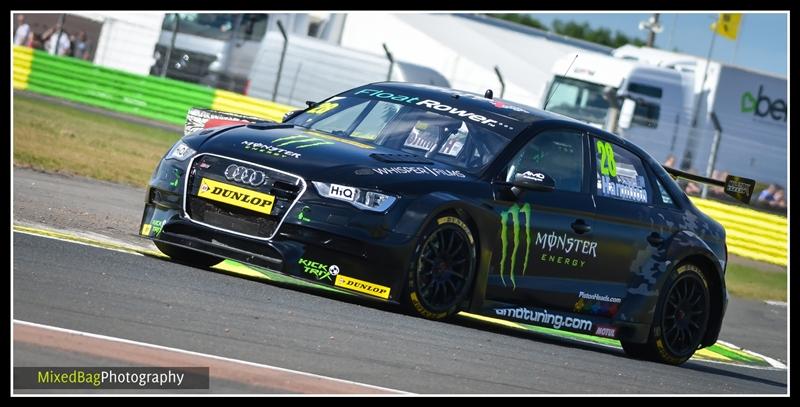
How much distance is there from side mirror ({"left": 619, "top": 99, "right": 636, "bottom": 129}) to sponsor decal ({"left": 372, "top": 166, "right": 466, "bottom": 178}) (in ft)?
63.3

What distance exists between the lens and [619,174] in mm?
9648

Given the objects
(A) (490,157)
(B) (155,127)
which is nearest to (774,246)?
(B) (155,127)

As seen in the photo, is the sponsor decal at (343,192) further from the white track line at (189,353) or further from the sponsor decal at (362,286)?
the white track line at (189,353)

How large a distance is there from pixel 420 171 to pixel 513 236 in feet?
2.60

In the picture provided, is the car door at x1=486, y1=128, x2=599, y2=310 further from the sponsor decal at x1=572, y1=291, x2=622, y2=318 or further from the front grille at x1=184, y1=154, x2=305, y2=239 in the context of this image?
the front grille at x1=184, y1=154, x2=305, y2=239

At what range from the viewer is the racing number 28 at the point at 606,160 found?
9.50 meters

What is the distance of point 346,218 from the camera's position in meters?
7.98

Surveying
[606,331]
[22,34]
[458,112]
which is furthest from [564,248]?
[22,34]

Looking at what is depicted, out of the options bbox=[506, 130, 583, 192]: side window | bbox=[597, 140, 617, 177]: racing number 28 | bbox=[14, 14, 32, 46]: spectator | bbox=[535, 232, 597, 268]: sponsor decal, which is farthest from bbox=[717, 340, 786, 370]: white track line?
bbox=[14, 14, 32, 46]: spectator

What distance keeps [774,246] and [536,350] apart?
633 inches

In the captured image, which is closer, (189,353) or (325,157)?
(189,353)

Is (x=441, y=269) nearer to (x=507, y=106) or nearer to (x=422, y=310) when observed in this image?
(x=422, y=310)

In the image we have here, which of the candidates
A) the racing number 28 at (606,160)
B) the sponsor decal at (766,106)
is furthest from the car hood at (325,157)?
the sponsor decal at (766,106)

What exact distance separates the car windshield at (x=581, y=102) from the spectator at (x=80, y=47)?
12.5m
